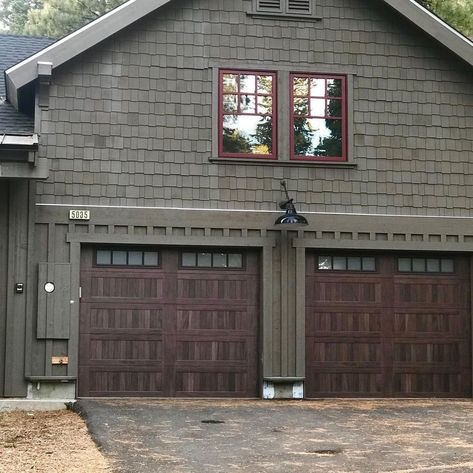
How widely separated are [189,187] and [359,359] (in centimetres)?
357

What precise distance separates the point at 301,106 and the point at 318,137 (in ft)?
1.71

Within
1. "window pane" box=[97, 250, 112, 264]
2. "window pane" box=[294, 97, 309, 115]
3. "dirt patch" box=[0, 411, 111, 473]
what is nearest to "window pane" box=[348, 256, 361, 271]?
"window pane" box=[294, 97, 309, 115]

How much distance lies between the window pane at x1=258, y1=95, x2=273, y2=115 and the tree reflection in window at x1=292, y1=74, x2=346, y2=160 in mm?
355

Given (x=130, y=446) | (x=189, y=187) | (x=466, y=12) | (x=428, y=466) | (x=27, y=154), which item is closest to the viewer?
(x=428, y=466)

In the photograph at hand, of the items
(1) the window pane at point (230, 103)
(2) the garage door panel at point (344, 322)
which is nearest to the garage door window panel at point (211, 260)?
(2) the garage door panel at point (344, 322)

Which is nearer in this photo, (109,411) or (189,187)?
(109,411)

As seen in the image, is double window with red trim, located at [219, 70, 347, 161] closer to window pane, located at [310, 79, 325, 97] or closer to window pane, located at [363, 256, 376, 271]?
window pane, located at [310, 79, 325, 97]

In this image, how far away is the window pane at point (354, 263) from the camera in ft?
41.3

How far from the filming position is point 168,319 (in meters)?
12.1

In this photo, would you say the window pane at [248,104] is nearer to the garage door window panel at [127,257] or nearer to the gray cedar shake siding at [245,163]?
the gray cedar shake siding at [245,163]

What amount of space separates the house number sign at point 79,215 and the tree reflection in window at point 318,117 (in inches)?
123

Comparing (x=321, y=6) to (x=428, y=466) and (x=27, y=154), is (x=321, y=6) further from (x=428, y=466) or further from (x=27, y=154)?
(x=428, y=466)

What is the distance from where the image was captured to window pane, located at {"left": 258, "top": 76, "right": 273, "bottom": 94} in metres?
12.4

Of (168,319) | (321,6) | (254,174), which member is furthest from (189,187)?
(321,6)
